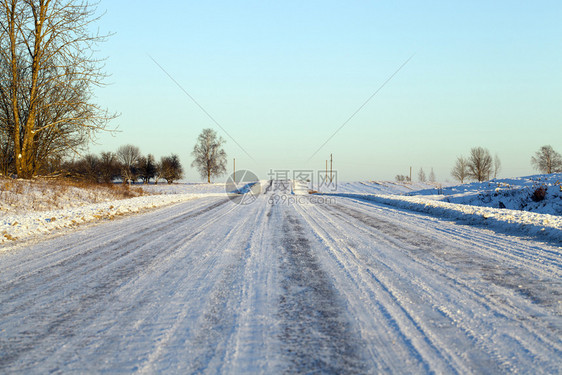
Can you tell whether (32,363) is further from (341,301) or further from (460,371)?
(460,371)

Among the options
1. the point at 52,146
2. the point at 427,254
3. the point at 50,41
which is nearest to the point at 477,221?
the point at 427,254

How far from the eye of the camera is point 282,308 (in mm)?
3498

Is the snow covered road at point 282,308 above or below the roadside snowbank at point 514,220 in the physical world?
below

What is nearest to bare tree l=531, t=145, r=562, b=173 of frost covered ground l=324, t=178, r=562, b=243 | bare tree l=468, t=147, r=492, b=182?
bare tree l=468, t=147, r=492, b=182

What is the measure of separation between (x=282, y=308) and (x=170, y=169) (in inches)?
3380

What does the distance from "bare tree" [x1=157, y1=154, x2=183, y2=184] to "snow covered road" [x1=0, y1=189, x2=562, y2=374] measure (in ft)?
261

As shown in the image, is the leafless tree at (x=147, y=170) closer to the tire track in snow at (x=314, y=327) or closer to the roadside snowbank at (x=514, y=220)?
the roadside snowbank at (x=514, y=220)

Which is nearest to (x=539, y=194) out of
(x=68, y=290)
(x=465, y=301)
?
(x=465, y=301)

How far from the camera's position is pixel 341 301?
12.2 feet

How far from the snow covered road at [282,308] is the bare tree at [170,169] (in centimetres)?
7963

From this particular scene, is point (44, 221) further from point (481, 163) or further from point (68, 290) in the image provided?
point (481, 163)

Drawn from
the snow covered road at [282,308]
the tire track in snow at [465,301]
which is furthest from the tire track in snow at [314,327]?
the tire track in snow at [465,301]

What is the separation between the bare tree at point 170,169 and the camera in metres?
84.2

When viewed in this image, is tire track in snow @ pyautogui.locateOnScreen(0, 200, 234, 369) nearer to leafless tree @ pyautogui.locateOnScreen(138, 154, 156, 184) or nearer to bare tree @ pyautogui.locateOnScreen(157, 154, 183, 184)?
bare tree @ pyautogui.locateOnScreen(157, 154, 183, 184)
